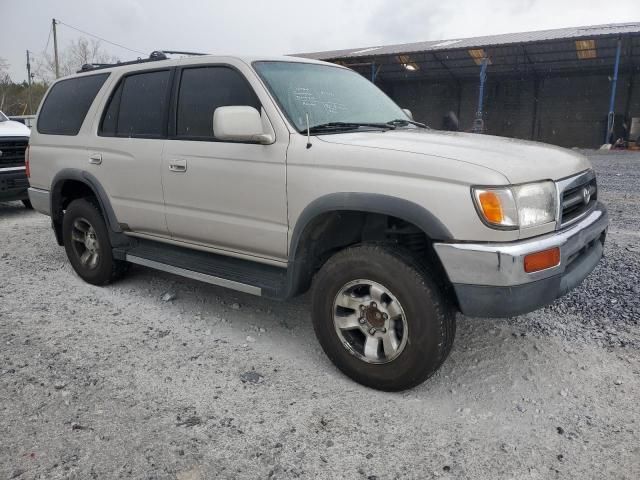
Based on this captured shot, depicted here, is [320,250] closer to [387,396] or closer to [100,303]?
[387,396]

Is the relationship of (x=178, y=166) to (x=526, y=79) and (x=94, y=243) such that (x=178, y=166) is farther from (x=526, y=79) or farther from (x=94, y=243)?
(x=526, y=79)

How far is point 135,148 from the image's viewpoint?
4.07m

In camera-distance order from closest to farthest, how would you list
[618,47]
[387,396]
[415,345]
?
[415,345] → [387,396] → [618,47]

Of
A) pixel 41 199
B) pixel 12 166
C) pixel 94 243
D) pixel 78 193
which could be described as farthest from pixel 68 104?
pixel 12 166

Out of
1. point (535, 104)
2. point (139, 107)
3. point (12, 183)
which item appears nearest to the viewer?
point (139, 107)

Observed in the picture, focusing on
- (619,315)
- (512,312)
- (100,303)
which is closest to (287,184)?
(512,312)

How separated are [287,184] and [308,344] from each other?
1151 millimetres

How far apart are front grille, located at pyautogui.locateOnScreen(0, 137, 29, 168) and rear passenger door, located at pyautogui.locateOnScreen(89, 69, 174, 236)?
4.66m

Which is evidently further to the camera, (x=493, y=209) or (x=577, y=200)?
(x=577, y=200)

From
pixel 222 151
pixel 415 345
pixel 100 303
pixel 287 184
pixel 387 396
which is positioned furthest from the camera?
pixel 100 303

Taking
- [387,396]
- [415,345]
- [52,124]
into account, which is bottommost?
[387,396]

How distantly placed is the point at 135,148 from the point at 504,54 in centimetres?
2364

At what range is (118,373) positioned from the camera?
3.14 meters

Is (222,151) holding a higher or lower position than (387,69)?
lower
